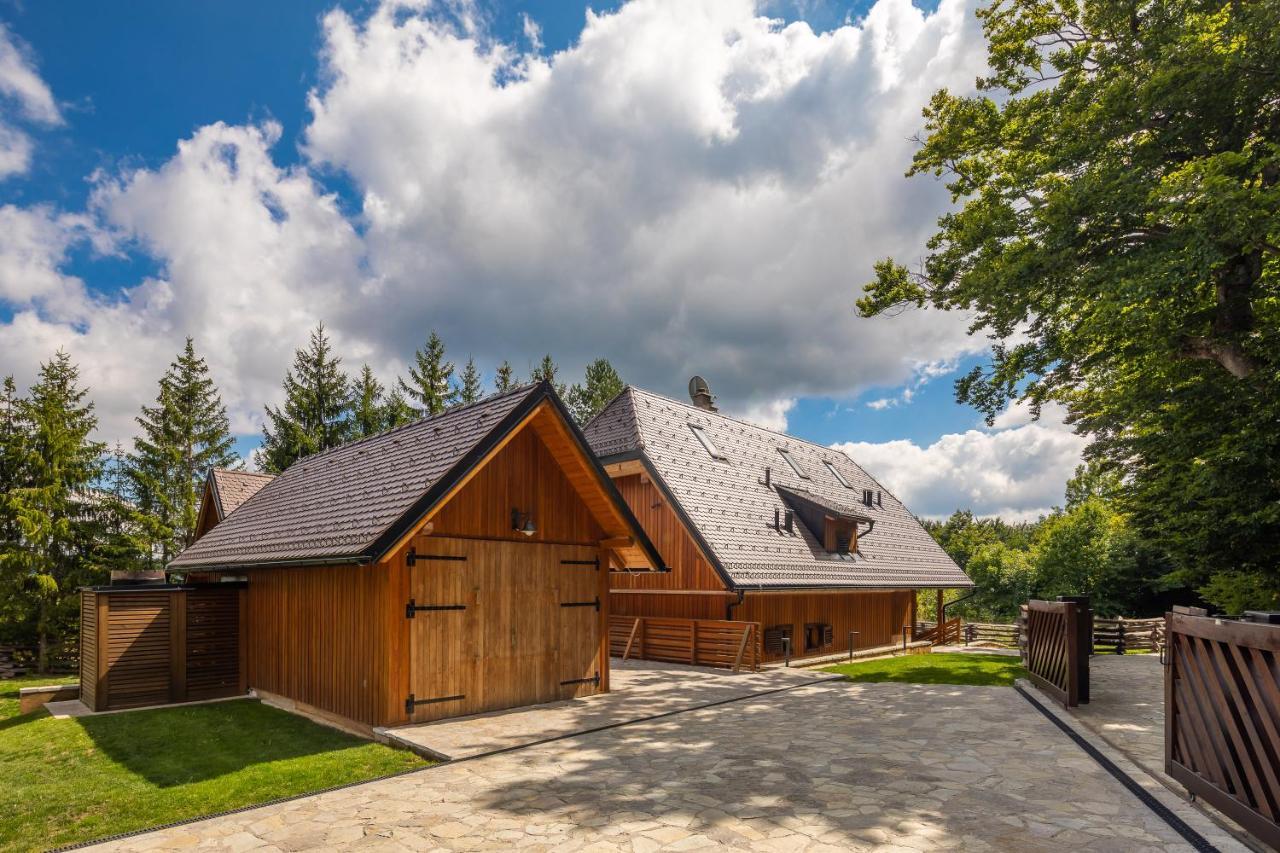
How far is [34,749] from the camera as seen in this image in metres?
9.35

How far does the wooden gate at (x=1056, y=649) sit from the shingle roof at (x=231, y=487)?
19293 mm

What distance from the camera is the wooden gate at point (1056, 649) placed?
11.3 m

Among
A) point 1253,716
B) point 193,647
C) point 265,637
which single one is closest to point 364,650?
point 265,637

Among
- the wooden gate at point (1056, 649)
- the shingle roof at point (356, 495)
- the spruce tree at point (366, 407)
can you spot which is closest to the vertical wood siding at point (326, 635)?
the shingle roof at point (356, 495)

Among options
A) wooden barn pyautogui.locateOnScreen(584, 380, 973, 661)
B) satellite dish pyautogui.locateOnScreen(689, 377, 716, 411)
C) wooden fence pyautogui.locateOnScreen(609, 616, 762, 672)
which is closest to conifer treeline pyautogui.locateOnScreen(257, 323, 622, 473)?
satellite dish pyautogui.locateOnScreen(689, 377, 716, 411)

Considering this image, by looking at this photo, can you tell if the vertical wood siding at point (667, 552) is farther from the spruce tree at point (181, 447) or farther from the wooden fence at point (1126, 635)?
the spruce tree at point (181, 447)

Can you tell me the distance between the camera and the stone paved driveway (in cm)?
572

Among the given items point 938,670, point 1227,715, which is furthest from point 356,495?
point 938,670

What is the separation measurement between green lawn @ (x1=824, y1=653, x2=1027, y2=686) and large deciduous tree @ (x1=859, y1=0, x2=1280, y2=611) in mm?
4783

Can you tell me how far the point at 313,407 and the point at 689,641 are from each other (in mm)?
27177

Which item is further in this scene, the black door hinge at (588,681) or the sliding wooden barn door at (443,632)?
the black door hinge at (588,681)

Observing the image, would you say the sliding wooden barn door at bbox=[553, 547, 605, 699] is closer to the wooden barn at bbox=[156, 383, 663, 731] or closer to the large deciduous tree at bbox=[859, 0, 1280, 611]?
the wooden barn at bbox=[156, 383, 663, 731]

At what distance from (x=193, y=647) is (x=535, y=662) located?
629 centimetres

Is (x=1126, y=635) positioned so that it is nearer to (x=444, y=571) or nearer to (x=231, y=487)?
(x=444, y=571)
